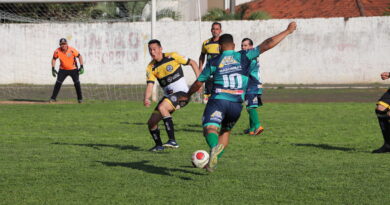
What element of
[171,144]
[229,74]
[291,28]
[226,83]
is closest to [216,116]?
[226,83]

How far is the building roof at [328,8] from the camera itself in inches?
1527

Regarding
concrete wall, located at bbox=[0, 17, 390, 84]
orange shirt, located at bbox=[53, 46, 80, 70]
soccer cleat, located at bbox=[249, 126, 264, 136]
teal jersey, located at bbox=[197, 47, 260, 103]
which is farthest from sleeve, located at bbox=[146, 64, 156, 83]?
concrete wall, located at bbox=[0, 17, 390, 84]

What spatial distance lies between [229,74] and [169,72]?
337 cm

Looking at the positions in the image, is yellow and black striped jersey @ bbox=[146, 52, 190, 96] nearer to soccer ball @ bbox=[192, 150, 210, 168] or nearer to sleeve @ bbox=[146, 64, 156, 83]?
sleeve @ bbox=[146, 64, 156, 83]

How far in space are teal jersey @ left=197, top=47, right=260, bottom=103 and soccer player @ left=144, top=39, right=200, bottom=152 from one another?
9.38 feet

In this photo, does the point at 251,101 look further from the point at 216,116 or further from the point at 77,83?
the point at 77,83

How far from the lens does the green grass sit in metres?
7.28

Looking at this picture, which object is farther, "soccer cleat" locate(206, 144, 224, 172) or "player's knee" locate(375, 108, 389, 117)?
"player's knee" locate(375, 108, 389, 117)

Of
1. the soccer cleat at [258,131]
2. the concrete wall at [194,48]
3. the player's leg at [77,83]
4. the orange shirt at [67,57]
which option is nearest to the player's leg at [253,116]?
the soccer cleat at [258,131]

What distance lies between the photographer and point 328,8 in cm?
4022

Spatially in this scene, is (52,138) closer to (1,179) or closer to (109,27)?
(1,179)

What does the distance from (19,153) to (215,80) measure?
160 inches

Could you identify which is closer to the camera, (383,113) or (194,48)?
(383,113)

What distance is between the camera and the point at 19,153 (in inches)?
428
